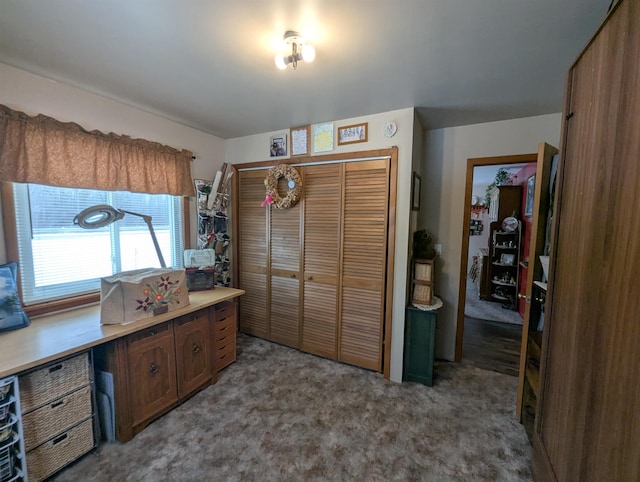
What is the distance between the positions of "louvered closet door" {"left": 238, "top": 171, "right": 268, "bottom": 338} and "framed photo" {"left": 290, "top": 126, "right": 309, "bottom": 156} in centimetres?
48

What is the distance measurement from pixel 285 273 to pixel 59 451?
1967 mm

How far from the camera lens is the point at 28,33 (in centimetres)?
137

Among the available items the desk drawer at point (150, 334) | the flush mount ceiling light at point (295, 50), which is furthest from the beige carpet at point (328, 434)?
the flush mount ceiling light at point (295, 50)

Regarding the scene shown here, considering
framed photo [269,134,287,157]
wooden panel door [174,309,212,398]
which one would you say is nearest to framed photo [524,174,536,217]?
framed photo [269,134,287,157]

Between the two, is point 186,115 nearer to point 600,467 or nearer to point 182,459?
point 182,459

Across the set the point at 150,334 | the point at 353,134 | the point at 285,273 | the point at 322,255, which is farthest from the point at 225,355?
the point at 353,134

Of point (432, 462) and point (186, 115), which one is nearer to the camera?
point (432, 462)

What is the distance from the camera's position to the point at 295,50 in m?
1.40

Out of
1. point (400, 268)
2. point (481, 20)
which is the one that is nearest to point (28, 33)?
point (481, 20)

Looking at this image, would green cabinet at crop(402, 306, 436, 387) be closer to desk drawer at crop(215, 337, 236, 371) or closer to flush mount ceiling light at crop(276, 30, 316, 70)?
desk drawer at crop(215, 337, 236, 371)

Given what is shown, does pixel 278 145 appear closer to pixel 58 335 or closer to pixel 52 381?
pixel 58 335

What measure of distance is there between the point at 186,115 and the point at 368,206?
1.95 meters

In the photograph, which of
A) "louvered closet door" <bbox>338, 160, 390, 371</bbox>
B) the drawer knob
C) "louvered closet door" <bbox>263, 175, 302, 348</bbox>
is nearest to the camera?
the drawer knob

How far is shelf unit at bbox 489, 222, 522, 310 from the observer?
15.1ft
